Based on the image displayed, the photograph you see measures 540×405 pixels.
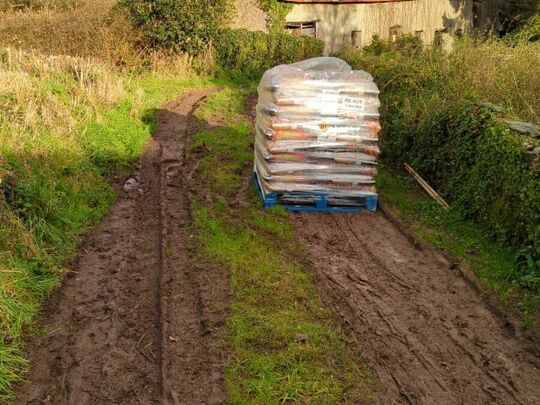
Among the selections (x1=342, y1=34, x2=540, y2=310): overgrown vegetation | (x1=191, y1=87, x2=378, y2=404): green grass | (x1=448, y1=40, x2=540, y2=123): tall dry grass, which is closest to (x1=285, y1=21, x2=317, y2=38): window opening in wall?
(x1=342, y1=34, x2=540, y2=310): overgrown vegetation

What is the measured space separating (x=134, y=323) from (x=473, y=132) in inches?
211

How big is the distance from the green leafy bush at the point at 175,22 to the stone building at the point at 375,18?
2.60 metres

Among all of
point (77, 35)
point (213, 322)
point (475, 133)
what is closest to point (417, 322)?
point (213, 322)

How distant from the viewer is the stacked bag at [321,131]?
26.2 ft

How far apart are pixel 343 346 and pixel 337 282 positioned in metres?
1.26

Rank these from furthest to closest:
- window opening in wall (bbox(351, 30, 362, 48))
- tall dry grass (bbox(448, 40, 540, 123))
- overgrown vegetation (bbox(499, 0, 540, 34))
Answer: window opening in wall (bbox(351, 30, 362, 48)) < overgrown vegetation (bbox(499, 0, 540, 34)) < tall dry grass (bbox(448, 40, 540, 123))

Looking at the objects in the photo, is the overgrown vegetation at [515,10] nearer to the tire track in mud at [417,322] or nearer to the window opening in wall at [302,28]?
the window opening in wall at [302,28]

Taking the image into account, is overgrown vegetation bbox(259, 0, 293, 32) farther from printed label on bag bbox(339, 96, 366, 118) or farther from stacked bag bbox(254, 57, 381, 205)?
printed label on bag bbox(339, 96, 366, 118)

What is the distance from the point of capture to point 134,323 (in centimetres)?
573

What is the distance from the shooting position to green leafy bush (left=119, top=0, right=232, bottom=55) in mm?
18375

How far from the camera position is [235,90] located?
16844 millimetres

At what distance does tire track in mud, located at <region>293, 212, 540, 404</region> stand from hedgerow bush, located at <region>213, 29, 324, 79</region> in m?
12.8

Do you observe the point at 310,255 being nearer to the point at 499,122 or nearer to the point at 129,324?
the point at 129,324

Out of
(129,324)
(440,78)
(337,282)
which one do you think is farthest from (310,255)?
(440,78)
